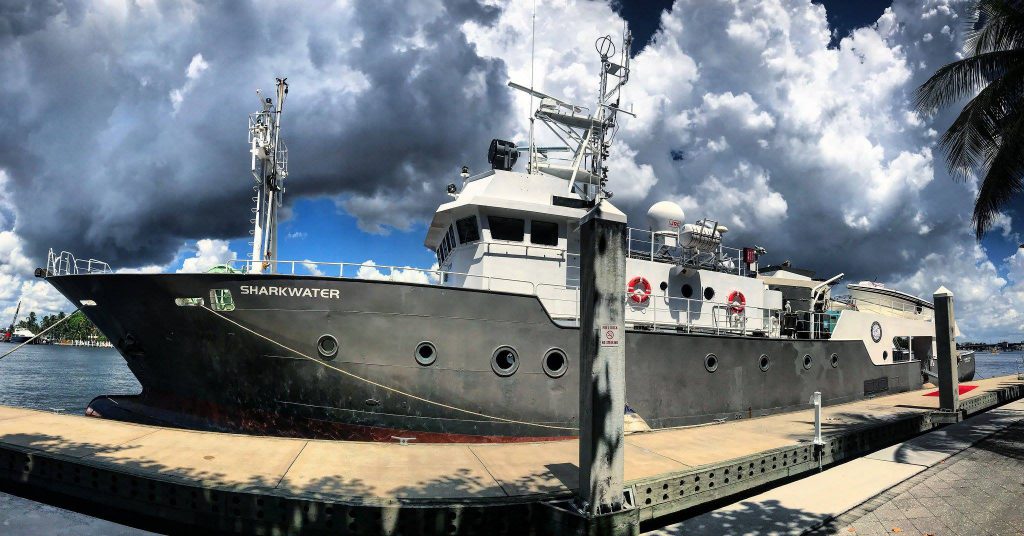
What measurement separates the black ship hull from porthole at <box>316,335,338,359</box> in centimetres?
7

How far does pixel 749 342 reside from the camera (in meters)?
13.8

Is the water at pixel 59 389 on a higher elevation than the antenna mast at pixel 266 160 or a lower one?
lower

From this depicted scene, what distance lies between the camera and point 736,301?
49.5ft

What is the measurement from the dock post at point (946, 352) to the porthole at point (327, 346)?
45.6 feet

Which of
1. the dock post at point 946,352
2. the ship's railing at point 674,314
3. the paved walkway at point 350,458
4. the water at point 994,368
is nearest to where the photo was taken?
the paved walkway at point 350,458

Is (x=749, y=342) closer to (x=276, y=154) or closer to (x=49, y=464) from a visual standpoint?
(x=49, y=464)

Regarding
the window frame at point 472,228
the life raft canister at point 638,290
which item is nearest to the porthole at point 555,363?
the life raft canister at point 638,290

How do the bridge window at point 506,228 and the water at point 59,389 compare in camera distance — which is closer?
the bridge window at point 506,228

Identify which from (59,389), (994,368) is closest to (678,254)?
(59,389)

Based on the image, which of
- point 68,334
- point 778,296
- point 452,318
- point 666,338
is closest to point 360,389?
point 452,318

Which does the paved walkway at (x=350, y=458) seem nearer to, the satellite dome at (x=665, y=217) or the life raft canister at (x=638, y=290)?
the life raft canister at (x=638, y=290)

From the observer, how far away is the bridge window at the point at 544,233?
41.7 ft

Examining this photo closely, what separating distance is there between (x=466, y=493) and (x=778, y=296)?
13463 mm

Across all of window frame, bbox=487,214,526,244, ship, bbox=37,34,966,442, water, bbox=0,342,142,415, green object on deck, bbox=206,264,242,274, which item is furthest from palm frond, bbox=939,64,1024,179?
water, bbox=0,342,142,415
